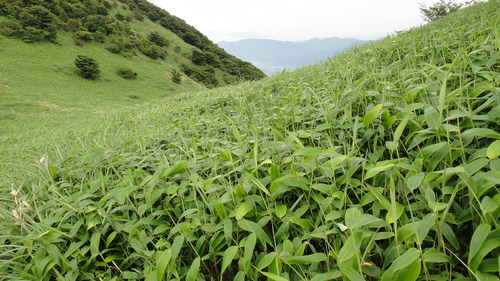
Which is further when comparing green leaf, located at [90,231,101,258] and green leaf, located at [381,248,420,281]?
green leaf, located at [90,231,101,258]

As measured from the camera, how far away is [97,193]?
1.80m

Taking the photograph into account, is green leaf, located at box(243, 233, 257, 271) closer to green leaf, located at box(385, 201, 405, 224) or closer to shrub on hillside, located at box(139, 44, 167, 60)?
green leaf, located at box(385, 201, 405, 224)

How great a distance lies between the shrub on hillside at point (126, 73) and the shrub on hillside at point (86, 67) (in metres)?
2.42

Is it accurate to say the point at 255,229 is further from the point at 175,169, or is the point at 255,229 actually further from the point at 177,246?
the point at 175,169

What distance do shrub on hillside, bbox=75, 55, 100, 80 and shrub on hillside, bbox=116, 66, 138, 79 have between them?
2.42 meters

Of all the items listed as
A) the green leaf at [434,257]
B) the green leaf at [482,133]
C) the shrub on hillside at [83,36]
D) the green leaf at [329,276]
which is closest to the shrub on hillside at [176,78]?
the shrub on hillside at [83,36]

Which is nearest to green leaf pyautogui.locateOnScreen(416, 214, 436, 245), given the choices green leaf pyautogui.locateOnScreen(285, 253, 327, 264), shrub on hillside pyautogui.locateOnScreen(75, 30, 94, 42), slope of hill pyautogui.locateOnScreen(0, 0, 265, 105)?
green leaf pyautogui.locateOnScreen(285, 253, 327, 264)

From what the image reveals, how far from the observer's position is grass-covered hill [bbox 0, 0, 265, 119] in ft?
62.9

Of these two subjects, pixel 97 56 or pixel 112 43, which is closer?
pixel 97 56

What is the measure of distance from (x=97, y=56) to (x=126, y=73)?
4.67m

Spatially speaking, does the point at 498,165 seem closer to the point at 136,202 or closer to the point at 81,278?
the point at 136,202

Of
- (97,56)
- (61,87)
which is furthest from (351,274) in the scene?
(97,56)

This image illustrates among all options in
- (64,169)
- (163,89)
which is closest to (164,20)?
(163,89)

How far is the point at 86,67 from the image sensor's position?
78.3ft
